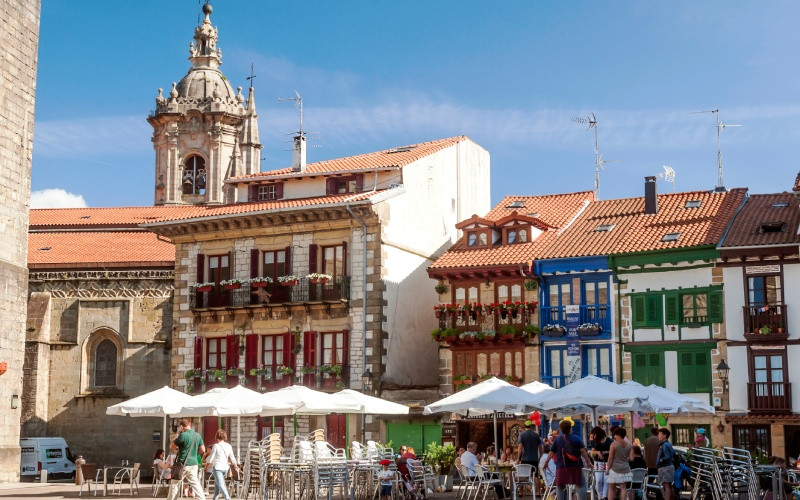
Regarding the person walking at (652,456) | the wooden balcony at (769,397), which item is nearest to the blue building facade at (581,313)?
the wooden balcony at (769,397)

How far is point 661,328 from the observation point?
38.8 meters

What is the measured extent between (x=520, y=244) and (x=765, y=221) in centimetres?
844

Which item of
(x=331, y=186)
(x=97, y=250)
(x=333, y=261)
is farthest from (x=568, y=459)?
(x=97, y=250)

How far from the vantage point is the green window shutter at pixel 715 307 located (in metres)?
37.9

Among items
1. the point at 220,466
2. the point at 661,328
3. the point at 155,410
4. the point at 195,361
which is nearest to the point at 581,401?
the point at 220,466

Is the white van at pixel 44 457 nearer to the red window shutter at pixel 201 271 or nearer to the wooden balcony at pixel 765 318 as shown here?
the red window shutter at pixel 201 271

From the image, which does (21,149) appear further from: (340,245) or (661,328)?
(661,328)

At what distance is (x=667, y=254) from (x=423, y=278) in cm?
1005

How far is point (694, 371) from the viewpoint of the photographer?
1502 inches

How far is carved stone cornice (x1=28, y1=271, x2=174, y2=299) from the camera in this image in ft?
181

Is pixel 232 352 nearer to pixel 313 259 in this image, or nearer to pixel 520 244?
pixel 313 259

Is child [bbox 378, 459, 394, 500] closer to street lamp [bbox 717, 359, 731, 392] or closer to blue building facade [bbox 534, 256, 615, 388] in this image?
blue building facade [bbox 534, 256, 615, 388]

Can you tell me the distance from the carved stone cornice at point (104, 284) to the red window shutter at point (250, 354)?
11.9 m

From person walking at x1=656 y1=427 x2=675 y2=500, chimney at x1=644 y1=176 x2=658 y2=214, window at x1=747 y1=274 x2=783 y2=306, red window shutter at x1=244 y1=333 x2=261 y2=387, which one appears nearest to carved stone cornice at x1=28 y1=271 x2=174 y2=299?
red window shutter at x1=244 y1=333 x2=261 y2=387
